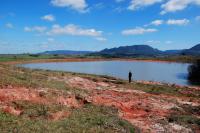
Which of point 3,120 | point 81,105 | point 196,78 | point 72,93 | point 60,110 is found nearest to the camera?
point 3,120

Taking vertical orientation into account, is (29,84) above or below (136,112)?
above

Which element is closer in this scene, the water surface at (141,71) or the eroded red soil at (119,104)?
the eroded red soil at (119,104)

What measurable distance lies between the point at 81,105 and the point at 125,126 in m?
4.98

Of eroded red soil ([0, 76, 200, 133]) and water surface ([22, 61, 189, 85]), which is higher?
eroded red soil ([0, 76, 200, 133])

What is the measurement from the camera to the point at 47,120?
675 inches

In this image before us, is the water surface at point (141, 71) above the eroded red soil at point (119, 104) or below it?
below

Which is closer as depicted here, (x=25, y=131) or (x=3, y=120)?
(x=25, y=131)

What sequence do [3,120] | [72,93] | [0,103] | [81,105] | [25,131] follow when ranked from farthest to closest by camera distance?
[72,93] < [81,105] < [0,103] < [3,120] < [25,131]

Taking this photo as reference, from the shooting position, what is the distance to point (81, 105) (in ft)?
72.9

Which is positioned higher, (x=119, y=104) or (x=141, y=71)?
(x=119, y=104)

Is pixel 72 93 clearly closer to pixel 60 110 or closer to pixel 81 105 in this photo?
pixel 81 105

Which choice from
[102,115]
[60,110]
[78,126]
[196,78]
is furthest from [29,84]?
[196,78]

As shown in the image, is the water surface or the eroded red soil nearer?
the eroded red soil

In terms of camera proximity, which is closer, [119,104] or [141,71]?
[119,104]
